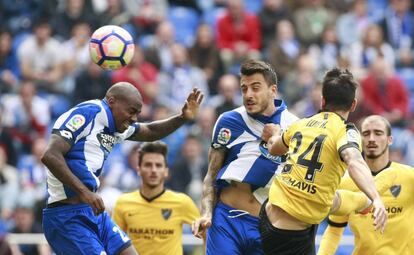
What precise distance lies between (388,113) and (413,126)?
486 mm

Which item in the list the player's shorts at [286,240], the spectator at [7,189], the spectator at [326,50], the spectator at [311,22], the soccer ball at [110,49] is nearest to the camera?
the player's shorts at [286,240]

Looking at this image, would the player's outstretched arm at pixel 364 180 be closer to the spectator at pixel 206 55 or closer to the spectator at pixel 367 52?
the spectator at pixel 206 55

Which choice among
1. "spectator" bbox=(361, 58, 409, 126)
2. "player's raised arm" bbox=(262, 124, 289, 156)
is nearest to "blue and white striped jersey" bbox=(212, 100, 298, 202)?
"player's raised arm" bbox=(262, 124, 289, 156)

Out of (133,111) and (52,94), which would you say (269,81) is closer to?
(133,111)

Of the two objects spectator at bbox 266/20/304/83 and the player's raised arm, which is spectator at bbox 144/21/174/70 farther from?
Result: the player's raised arm

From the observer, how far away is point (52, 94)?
18688 mm

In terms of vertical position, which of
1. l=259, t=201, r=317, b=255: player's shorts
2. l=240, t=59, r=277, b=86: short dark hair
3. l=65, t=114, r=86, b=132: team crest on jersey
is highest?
l=240, t=59, r=277, b=86: short dark hair

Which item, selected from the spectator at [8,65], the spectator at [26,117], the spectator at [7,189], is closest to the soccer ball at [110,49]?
the spectator at [7,189]

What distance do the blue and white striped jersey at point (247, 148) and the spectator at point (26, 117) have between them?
26.6 ft

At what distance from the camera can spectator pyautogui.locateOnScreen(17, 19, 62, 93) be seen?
1869cm

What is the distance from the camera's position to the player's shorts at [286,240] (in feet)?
29.0

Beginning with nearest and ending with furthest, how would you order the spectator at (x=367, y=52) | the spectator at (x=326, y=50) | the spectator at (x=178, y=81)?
the spectator at (x=178, y=81)
the spectator at (x=367, y=52)
the spectator at (x=326, y=50)

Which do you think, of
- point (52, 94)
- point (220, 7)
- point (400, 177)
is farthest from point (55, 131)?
point (220, 7)

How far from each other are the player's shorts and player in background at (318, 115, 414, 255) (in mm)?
1252
